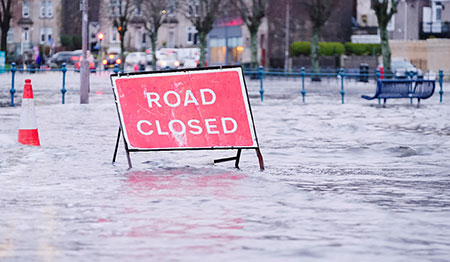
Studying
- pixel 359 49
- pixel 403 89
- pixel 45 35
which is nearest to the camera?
pixel 403 89

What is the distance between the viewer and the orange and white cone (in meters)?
15.5

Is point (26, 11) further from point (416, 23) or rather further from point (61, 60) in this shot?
point (416, 23)

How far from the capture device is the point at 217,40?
93125 millimetres

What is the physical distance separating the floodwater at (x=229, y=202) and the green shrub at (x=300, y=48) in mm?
58393

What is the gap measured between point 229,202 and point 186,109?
332 cm

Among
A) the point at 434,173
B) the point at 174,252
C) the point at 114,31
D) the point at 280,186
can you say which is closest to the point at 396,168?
the point at 434,173

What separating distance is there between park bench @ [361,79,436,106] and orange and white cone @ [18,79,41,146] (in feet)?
59.1

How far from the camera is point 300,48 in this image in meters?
77.0

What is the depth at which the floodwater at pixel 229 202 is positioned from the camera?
7.31m

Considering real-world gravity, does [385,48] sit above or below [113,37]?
below

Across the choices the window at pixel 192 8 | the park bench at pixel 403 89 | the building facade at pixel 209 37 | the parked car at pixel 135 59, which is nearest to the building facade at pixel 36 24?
the building facade at pixel 209 37

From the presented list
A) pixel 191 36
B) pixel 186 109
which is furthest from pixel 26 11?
pixel 186 109

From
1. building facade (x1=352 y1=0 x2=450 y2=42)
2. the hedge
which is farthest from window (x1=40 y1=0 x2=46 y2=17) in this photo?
the hedge

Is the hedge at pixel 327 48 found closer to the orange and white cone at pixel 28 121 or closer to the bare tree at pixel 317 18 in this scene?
the bare tree at pixel 317 18
